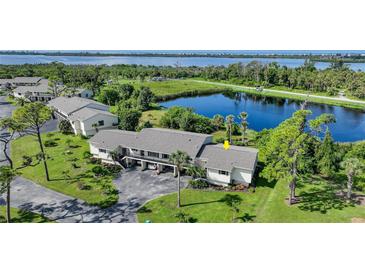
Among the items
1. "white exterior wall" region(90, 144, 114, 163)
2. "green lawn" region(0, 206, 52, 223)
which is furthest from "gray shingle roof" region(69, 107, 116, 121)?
"green lawn" region(0, 206, 52, 223)

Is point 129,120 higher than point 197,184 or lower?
higher

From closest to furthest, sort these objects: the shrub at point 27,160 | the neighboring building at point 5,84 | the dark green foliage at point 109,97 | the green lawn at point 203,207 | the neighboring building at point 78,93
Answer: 1. the green lawn at point 203,207
2. the shrub at point 27,160
3. the dark green foliage at point 109,97
4. the neighboring building at point 78,93
5. the neighboring building at point 5,84

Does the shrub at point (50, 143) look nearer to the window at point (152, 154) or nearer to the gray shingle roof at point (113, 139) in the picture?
the gray shingle roof at point (113, 139)

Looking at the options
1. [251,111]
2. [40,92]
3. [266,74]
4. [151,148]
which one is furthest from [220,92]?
[151,148]

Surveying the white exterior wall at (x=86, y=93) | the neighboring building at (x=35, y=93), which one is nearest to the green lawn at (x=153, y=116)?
the white exterior wall at (x=86, y=93)

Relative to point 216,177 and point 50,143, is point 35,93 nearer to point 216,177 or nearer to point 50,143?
point 50,143

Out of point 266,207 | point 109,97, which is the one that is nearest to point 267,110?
point 109,97

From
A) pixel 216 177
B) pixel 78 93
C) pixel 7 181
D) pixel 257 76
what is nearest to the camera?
pixel 7 181

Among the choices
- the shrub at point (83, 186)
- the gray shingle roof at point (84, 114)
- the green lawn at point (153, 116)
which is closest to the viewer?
the shrub at point (83, 186)

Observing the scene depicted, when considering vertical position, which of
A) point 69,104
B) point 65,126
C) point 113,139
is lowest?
point 65,126
